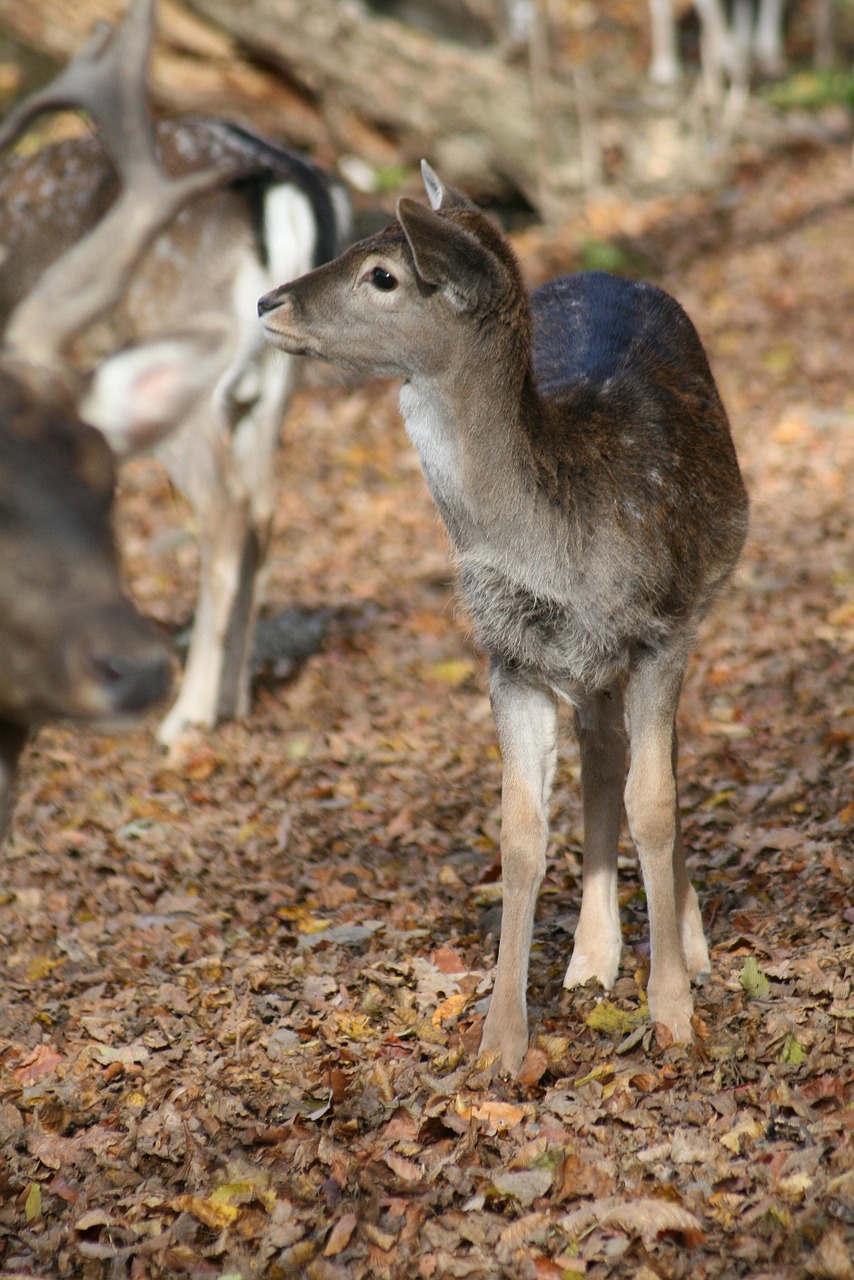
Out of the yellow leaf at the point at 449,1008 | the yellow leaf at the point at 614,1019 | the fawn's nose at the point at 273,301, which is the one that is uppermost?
the fawn's nose at the point at 273,301

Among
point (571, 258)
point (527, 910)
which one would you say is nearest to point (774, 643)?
point (527, 910)

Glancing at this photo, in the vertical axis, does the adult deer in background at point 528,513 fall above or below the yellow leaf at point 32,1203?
above

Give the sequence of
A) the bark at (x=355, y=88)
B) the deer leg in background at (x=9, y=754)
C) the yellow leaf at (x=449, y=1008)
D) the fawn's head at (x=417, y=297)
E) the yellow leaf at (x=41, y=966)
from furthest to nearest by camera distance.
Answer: the bark at (x=355, y=88) → the yellow leaf at (x=41, y=966) → the yellow leaf at (x=449, y=1008) → the fawn's head at (x=417, y=297) → the deer leg in background at (x=9, y=754)

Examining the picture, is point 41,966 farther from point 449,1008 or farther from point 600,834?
point 600,834

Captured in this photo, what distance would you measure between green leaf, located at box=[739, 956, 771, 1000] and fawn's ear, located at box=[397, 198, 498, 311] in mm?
2000

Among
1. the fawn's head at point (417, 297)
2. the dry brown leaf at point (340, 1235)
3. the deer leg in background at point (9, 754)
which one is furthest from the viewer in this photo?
the fawn's head at point (417, 297)

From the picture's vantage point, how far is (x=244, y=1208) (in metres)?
3.55

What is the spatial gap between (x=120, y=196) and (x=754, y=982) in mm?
2677

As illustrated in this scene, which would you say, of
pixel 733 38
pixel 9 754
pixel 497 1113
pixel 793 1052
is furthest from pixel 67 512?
pixel 733 38

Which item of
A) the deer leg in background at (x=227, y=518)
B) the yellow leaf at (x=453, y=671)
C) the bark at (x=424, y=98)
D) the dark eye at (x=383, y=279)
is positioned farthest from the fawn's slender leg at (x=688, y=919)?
the bark at (x=424, y=98)

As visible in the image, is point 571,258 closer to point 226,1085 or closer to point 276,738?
point 276,738

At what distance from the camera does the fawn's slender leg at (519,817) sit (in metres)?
4.08

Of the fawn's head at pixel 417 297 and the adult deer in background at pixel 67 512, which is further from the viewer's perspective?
the fawn's head at pixel 417 297

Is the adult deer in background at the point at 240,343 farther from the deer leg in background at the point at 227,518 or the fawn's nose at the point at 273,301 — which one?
the fawn's nose at the point at 273,301
